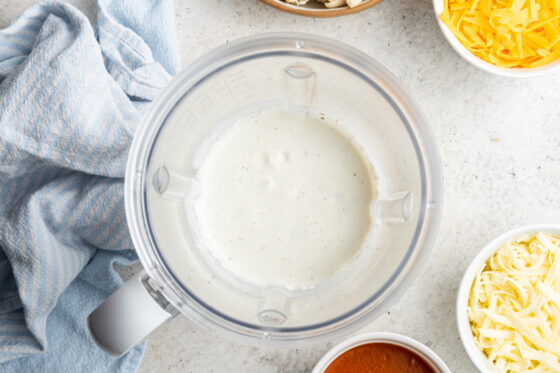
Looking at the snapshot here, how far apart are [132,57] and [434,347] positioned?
68 centimetres

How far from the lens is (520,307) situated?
898 millimetres

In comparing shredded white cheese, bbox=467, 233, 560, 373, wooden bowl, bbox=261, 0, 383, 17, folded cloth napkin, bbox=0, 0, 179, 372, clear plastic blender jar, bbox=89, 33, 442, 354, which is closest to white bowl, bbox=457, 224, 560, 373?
shredded white cheese, bbox=467, 233, 560, 373

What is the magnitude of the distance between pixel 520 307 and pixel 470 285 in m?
0.08

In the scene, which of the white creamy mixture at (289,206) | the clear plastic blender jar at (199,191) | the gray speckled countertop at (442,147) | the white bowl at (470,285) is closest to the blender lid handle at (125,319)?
the clear plastic blender jar at (199,191)

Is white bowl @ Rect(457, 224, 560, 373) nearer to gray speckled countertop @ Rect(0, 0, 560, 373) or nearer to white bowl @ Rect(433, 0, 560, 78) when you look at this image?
gray speckled countertop @ Rect(0, 0, 560, 373)

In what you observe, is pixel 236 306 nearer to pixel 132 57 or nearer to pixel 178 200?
pixel 178 200

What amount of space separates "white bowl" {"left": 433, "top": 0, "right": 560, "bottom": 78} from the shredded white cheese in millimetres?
251

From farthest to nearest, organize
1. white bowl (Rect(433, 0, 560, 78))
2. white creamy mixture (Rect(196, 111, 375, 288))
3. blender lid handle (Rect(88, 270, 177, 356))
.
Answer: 1. white bowl (Rect(433, 0, 560, 78))
2. white creamy mixture (Rect(196, 111, 375, 288))
3. blender lid handle (Rect(88, 270, 177, 356))

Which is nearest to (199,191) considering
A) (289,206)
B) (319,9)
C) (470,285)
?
(289,206)

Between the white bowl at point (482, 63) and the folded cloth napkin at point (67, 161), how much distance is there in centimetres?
42

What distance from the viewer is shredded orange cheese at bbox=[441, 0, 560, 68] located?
88cm

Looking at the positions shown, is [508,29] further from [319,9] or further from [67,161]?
[67,161]

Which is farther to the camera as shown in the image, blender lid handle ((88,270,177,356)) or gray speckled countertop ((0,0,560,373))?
gray speckled countertop ((0,0,560,373))

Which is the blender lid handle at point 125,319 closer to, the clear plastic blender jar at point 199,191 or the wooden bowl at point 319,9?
the clear plastic blender jar at point 199,191
